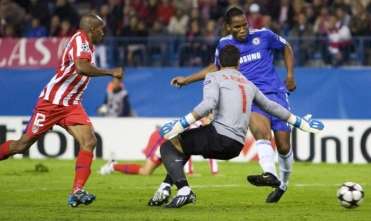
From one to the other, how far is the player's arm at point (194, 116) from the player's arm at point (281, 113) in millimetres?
619

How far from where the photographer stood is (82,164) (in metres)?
13.8

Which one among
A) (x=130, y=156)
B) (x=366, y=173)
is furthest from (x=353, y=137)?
(x=130, y=156)

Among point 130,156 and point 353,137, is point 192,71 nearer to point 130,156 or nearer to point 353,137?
point 130,156

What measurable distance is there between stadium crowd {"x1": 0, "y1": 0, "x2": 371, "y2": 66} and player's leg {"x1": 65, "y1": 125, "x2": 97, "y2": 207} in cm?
1232

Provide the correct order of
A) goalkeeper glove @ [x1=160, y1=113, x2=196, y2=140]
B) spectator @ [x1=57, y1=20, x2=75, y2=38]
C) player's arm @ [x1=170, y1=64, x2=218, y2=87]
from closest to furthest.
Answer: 1. goalkeeper glove @ [x1=160, y1=113, x2=196, y2=140]
2. player's arm @ [x1=170, y1=64, x2=218, y2=87]
3. spectator @ [x1=57, y1=20, x2=75, y2=38]

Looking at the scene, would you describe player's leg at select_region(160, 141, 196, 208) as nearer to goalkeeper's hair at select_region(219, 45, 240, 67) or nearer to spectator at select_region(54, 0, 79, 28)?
goalkeeper's hair at select_region(219, 45, 240, 67)

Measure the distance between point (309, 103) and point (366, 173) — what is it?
6109 mm

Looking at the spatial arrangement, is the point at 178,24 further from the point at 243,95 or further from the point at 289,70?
the point at 243,95

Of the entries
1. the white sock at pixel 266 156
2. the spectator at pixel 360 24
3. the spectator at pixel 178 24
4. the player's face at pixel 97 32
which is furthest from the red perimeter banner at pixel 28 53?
the white sock at pixel 266 156

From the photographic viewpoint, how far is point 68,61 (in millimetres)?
14180

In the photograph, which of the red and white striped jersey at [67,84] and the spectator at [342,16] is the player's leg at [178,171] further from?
the spectator at [342,16]

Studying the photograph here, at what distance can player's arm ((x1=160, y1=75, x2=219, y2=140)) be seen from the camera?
1267cm

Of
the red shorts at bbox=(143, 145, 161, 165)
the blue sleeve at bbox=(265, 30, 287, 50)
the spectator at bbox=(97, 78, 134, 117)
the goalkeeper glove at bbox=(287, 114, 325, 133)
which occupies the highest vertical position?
the blue sleeve at bbox=(265, 30, 287, 50)

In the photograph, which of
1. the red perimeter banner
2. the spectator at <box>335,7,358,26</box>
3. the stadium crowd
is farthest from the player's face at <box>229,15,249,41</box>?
the red perimeter banner
